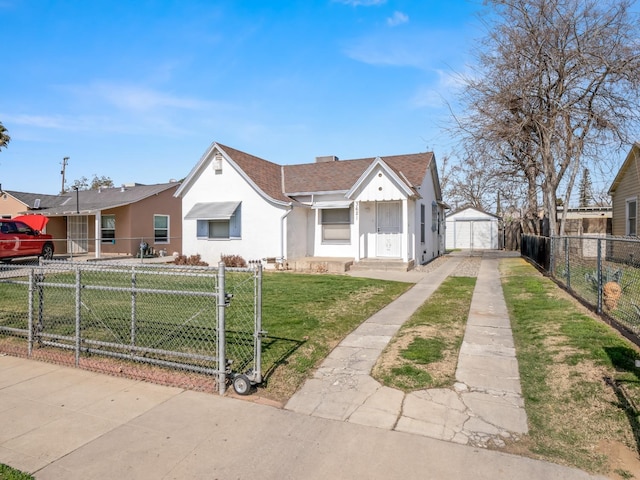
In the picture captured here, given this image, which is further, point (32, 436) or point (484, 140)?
point (484, 140)

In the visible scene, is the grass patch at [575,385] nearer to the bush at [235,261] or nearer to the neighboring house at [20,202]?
the bush at [235,261]

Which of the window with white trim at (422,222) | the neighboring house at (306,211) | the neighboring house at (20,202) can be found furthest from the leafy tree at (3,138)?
the window with white trim at (422,222)

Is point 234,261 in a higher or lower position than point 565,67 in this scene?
lower

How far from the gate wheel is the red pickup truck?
663 inches

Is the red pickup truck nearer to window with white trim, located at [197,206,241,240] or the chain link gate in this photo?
window with white trim, located at [197,206,241,240]

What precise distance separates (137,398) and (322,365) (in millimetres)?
2219

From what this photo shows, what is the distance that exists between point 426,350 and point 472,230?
2913 cm

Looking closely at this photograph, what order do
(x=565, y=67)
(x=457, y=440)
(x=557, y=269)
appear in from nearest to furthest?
1. (x=457, y=440)
2. (x=557, y=269)
3. (x=565, y=67)

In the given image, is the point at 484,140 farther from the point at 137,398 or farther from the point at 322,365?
→ the point at 137,398

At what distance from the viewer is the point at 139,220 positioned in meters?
23.9

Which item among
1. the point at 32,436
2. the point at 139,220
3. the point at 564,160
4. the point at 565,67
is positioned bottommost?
the point at 32,436

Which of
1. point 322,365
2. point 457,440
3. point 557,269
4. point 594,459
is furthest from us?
point 557,269

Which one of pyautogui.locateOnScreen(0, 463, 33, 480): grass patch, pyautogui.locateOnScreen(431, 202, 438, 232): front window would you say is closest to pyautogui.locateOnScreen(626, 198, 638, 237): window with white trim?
pyautogui.locateOnScreen(431, 202, 438, 232): front window

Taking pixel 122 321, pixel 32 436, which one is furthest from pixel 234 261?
pixel 32 436
